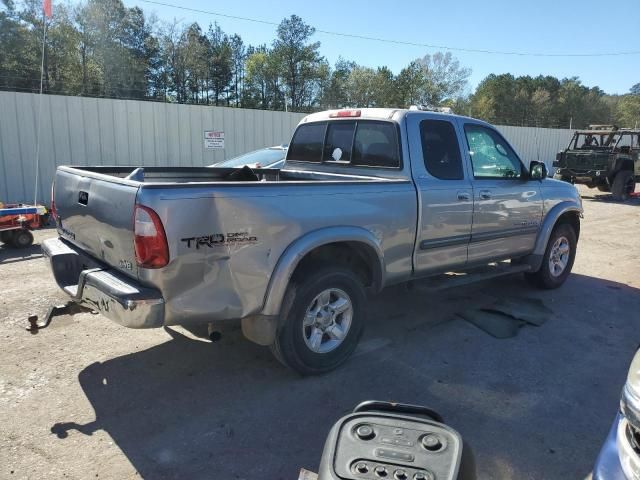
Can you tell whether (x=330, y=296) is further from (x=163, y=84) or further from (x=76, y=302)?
(x=163, y=84)

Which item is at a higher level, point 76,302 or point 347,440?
point 347,440

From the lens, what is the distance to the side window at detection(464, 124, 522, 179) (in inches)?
196

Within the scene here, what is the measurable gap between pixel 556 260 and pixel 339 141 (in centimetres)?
330

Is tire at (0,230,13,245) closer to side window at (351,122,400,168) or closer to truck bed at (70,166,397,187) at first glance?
truck bed at (70,166,397,187)

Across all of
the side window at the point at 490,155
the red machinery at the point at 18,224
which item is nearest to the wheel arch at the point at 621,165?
the side window at the point at 490,155

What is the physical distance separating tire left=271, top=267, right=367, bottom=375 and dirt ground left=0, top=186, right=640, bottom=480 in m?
0.16

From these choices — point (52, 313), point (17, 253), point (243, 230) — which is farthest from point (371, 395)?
point (17, 253)

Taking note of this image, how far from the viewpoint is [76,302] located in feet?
11.6

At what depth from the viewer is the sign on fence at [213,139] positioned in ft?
44.1

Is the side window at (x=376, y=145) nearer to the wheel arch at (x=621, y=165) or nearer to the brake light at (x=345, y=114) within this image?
the brake light at (x=345, y=114)

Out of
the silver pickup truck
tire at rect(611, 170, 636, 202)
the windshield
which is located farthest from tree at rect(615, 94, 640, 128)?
the silver pickup truck

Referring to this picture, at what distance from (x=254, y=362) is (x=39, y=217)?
18.7 feet

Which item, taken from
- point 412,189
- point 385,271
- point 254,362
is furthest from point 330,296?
point 412,189

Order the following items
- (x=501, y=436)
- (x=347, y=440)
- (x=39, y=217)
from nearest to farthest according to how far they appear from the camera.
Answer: (x=347, y=440) < (x=501, y=436) < (x=39, y=217)
